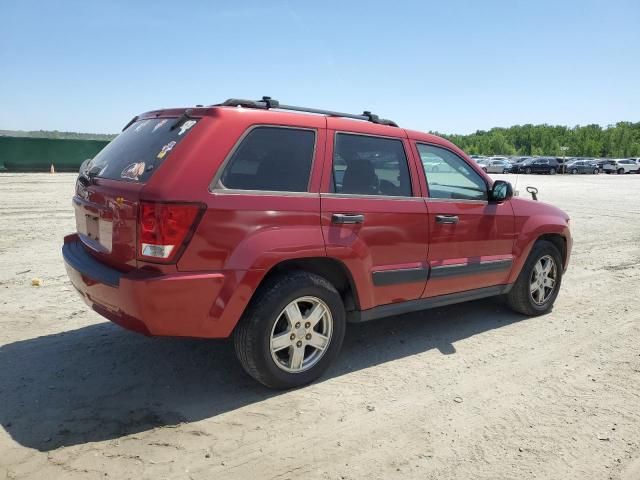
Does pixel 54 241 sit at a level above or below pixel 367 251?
below

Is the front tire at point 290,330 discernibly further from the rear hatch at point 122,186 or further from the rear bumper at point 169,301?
the rear hatch at point 122,186

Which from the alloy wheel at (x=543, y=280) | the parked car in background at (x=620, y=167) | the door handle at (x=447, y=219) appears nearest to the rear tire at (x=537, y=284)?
the alloy wheel at (x=543, y=280)

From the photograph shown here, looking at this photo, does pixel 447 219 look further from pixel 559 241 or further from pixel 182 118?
pixel 182 118

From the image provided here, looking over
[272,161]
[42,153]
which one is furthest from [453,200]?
[42,153]

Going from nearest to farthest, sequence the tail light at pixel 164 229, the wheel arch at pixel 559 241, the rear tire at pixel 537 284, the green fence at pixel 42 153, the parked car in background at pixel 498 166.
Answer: the tail light at pixel 164 229 < the rear tire at pixel 537 284 < the wheel arch at pixel 559 241 < the green fence at pixel 42 153 < the parked car in background at pixel 498 166

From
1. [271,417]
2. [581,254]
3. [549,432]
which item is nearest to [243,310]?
[271,417]

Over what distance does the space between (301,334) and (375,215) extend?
1.02m

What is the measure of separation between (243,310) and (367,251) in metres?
1.04

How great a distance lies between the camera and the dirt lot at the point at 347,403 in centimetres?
271

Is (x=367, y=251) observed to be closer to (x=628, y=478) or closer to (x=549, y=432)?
(x=549, y=432)

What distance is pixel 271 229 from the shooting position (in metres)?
3.19

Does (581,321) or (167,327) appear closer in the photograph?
(167,327)

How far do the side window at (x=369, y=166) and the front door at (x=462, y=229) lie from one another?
261 millimetres

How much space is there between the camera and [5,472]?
2537 mm
